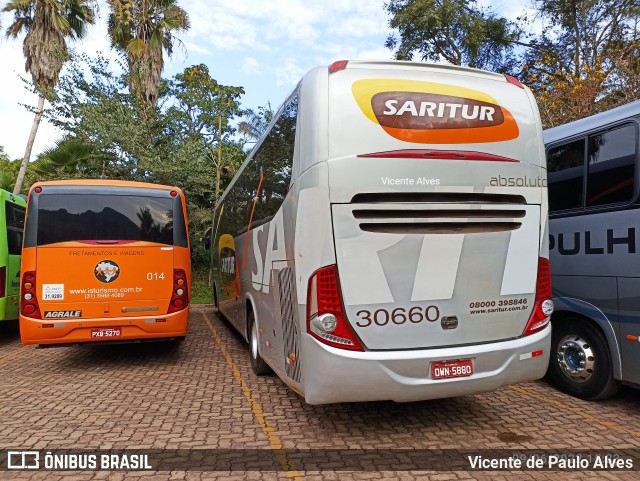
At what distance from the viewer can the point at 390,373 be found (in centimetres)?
374

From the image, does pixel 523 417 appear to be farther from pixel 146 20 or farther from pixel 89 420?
pixel 146 20

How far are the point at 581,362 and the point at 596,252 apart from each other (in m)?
1.32

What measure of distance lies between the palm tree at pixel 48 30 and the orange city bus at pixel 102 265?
14.5 meters

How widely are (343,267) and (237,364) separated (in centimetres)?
429

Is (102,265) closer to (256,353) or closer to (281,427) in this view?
(256,353)

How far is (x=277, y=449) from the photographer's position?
A: 4.05 m

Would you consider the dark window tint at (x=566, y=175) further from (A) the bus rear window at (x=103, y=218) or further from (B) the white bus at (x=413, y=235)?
(A) the bus rear window at (x=103, y=218)

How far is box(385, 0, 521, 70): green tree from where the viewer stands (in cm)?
1944

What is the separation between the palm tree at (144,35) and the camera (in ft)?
58.8

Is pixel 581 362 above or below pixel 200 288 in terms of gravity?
above

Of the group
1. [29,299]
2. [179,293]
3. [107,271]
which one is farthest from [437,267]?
[29,299]

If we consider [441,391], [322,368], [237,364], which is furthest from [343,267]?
[237,364]

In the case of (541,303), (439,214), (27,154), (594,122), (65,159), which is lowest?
(541,303)

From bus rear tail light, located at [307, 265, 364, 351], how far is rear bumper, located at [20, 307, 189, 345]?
385 cm
